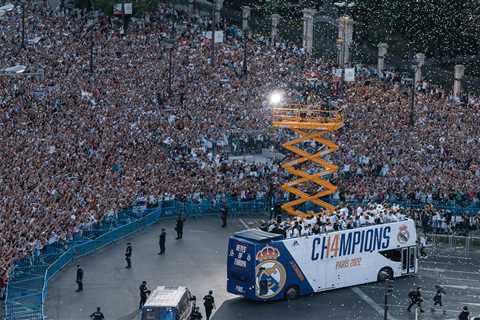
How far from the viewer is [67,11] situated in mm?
72938

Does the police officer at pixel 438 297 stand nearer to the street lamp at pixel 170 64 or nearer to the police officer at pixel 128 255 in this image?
the police officer at pixel 128 255

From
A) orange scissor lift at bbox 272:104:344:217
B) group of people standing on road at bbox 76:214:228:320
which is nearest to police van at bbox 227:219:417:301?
group of people standing on road at bbox 76:214:228:320

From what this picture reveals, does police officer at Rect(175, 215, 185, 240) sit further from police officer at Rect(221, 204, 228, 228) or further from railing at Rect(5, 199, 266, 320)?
police officer at Rect(221, 204, 228, 228)

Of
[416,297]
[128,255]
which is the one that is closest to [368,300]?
[416,297]

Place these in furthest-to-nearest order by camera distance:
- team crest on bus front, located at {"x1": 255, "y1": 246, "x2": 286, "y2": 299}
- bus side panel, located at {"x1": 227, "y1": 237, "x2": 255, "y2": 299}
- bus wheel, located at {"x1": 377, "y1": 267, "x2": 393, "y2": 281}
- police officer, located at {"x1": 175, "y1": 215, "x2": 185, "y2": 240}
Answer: police officer, located at {"x1": 175, "y1": 215, "x2": 185, "y2": 240} < bus wheel, located at {"x1": 377, "y1": 267, "x2": 393, "y2": 281} < team crest on bus front, located at {"x1": 255, "y1": 246, "x2": 286, "y2": 299} < bus side panel, located at {"x1": 227, "y1": 237, "x2": 255, "y2": 299}

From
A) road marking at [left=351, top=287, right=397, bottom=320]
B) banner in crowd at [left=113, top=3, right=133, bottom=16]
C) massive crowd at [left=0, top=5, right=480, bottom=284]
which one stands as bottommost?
road marking at [left=351, top=287, right=397, bottom=320]

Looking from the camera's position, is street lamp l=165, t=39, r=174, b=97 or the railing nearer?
the railing

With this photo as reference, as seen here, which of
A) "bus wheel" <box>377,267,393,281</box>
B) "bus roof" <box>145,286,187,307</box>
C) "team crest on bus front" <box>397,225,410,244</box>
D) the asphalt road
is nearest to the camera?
"bus roof" <box>145,286,187,307</box>

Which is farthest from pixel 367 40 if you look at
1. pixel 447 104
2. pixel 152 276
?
pixel 152 276

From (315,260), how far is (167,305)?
30.4 ft

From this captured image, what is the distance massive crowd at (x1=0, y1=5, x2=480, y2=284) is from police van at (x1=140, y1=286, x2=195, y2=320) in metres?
9.20

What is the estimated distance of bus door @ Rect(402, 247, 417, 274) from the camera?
4447 centimetres

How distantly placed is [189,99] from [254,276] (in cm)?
2566

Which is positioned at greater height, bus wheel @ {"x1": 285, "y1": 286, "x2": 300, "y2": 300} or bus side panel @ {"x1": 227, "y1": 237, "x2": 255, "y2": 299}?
bus side panel @ {"x1": 227, "y1": 237, "x2": 255, "y2": 299}
